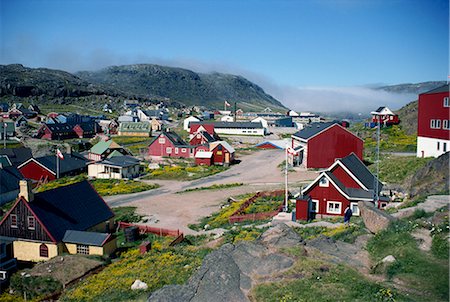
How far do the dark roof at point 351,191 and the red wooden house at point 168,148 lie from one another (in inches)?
1743

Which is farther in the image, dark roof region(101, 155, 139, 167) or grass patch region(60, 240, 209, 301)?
dark roof region(101, 155, 139, 167)

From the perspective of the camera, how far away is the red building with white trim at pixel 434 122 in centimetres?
3709

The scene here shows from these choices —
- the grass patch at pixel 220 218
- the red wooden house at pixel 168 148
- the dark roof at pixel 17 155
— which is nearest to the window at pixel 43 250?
the grass patch at pixel 220 218

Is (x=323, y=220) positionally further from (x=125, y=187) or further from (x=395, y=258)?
(x=125, y=187)

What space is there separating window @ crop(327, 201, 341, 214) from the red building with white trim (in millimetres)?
14685

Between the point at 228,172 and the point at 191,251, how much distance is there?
3680 cm

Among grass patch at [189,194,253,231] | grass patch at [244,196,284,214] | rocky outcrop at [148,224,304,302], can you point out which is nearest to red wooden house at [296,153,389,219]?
grass patch at [244,196,284,214]

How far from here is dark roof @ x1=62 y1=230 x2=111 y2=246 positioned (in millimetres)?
24375

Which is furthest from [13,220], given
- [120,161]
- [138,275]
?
[120,161]

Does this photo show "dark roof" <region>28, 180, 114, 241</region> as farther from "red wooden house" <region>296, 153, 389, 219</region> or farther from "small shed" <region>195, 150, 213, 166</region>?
"small shed" <region>195, 150, 213, 166</region>

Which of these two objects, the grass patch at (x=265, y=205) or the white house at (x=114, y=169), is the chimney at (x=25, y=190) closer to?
the grass patch at (x=265, y=205)

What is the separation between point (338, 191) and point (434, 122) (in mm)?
16406

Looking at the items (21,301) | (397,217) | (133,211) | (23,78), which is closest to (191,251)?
(21,301)

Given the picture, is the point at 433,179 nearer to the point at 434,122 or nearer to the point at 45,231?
the point at 434,122
